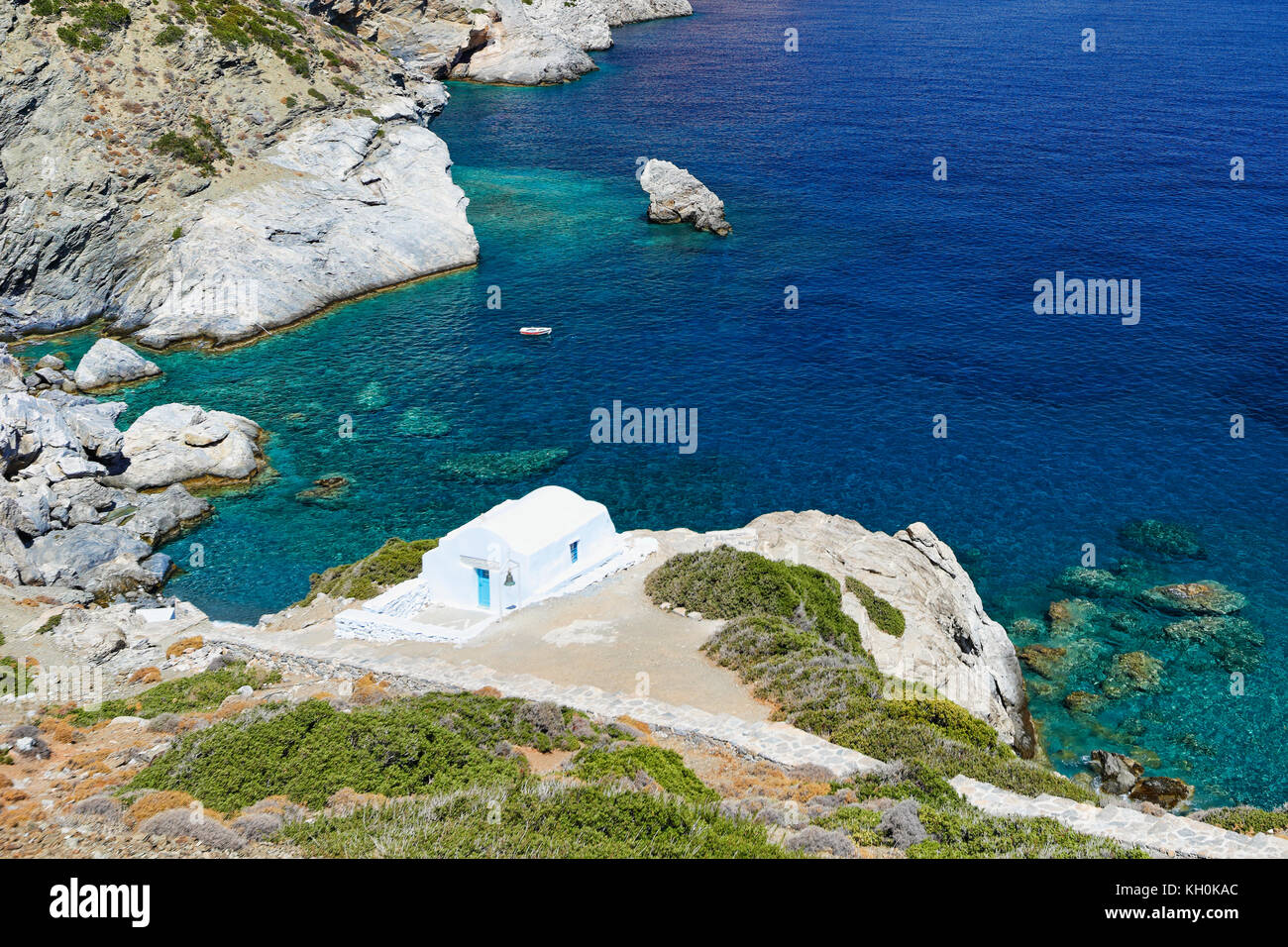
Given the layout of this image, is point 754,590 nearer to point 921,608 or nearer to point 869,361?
point 921,608

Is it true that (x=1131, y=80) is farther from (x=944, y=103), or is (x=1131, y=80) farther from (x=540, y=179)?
(x=540, y=179)

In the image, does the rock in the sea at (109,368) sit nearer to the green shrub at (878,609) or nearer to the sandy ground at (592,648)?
the sandy ground at (592,648)

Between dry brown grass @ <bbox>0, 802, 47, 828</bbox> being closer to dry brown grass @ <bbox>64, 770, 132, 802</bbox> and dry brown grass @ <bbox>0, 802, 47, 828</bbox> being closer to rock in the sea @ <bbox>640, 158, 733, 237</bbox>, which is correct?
dry brown grass @ <bbox>64, 770, 132, 802</bbox>

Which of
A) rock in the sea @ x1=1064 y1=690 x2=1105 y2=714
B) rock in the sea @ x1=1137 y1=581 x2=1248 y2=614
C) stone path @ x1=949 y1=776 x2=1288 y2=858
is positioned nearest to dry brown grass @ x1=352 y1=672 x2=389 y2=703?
stone path @ x1=949 y1=776 x2=1288 y2=858

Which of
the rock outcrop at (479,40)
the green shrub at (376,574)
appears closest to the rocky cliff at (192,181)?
the green shrub at (376,574)
